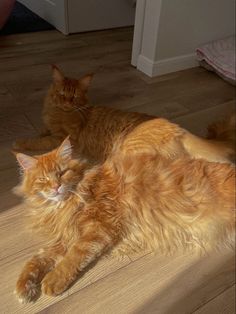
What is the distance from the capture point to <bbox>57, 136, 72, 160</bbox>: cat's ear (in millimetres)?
1027

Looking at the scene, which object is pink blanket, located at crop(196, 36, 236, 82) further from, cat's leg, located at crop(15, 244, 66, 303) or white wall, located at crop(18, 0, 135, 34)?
cat's leg, located at crop(15, 244, 66, 303)

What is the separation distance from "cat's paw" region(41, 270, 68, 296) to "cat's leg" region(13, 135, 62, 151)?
672 mm

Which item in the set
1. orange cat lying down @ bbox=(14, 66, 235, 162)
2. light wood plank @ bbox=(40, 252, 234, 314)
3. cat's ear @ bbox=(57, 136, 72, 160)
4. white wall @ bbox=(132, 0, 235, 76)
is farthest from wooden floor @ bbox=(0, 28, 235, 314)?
cat's ear @ bbox=(57, 136, 72, 160)

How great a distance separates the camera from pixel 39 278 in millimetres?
1025

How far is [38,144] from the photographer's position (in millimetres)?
1506

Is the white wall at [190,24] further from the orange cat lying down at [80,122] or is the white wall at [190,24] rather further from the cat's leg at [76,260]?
the cat's leg at [76,260]

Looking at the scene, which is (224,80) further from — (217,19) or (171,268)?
(171,268)

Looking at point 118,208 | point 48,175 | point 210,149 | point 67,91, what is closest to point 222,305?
point 118,208

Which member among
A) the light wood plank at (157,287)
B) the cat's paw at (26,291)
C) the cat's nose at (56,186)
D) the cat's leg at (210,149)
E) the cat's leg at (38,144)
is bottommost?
the light wood plank at (157,287)

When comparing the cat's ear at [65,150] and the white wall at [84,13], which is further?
the white wall at [84,13]

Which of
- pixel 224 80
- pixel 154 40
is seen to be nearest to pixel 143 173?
pixel 154 40

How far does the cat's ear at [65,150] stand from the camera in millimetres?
1027

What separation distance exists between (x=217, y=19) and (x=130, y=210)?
72.9 inches

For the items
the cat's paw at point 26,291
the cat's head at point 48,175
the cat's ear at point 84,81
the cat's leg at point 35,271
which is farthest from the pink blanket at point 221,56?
the cat's paw at point 26,291
